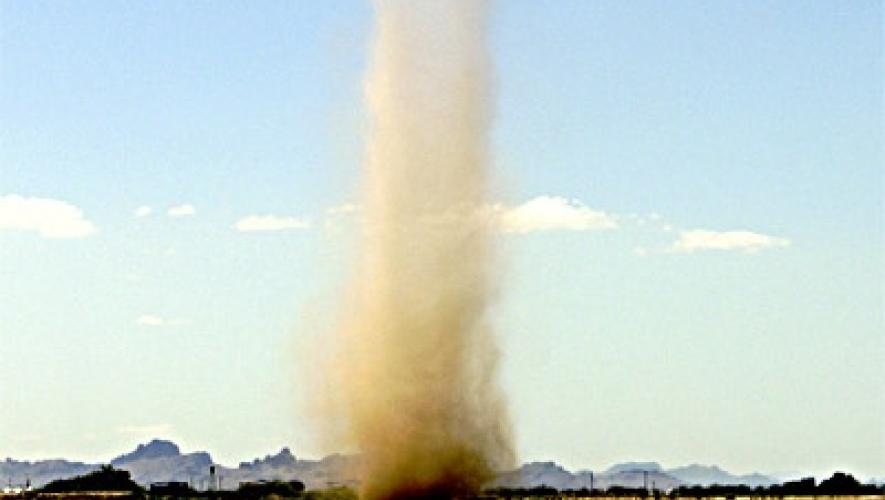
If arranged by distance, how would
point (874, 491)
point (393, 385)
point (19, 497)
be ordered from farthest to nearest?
point (19, 497) < point (874, 491) < point (393, 385)

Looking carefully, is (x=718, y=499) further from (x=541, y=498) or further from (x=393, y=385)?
(x=393, y=385)

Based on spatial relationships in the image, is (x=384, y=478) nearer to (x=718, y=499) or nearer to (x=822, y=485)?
(x=718, y=499)

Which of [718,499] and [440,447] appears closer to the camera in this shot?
[440,447]

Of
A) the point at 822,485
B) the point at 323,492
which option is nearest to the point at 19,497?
the point at 323,492

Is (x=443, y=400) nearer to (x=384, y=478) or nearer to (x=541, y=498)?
(x=384, y=478)

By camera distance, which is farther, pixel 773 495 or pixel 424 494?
pixel 773 495

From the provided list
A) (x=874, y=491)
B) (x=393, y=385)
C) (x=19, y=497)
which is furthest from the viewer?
(x=19, y=497)

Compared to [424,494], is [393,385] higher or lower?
higher

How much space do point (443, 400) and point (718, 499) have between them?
2113 inches

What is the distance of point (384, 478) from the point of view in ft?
490

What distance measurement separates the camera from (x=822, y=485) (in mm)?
195750

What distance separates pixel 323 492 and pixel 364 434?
134 feet

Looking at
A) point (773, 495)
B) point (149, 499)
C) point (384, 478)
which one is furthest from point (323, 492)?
point (773, 495)

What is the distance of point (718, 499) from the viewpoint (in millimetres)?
187625
